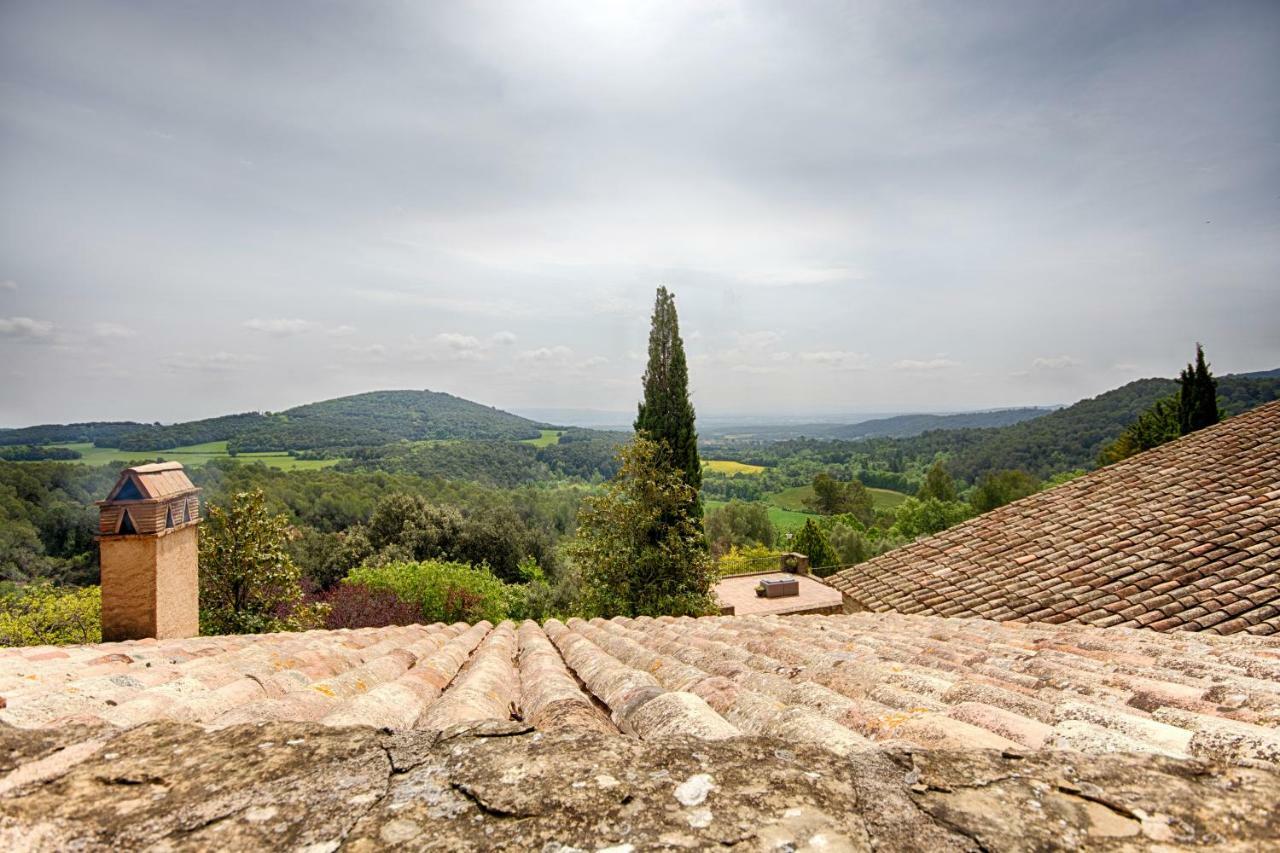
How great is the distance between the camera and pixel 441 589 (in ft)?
63.9

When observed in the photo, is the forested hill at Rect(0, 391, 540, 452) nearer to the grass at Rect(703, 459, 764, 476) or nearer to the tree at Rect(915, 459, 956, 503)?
the grass at Rect(703, 459, 764, 476)

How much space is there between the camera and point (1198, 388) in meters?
24.2

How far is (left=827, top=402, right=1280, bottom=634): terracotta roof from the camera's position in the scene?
5188 mm

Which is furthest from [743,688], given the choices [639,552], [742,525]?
[742,525]

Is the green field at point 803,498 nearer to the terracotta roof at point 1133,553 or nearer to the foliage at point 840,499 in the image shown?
the foliage at point 840,499

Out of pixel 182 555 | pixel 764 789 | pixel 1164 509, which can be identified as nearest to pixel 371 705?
pixel 764 789

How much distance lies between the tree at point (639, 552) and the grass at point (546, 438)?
90.0 metres

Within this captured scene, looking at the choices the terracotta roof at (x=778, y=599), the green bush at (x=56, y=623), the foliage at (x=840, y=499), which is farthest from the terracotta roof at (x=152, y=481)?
the foliage at (x=840, y=499)

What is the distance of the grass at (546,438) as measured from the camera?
343 feet

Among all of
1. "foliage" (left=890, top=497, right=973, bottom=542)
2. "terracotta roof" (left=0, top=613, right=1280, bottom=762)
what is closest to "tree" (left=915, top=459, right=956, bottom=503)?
"foliage" (left=890, top=497, right=973, bottom=542)

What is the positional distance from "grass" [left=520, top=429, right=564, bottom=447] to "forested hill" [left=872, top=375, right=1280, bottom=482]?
66.5 m

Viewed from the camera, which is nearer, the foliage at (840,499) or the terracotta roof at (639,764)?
the terracotta roof at (639,764)

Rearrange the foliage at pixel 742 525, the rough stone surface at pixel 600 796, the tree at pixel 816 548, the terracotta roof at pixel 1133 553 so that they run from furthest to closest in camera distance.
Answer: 1. the foliage at pixel 742 525
2. the tree at pixel 816 548
3. the terracotta roof at pixel 1133 553
4. the rough stone surface at pixel 600 796

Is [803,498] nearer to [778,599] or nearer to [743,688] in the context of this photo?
[778,599]
